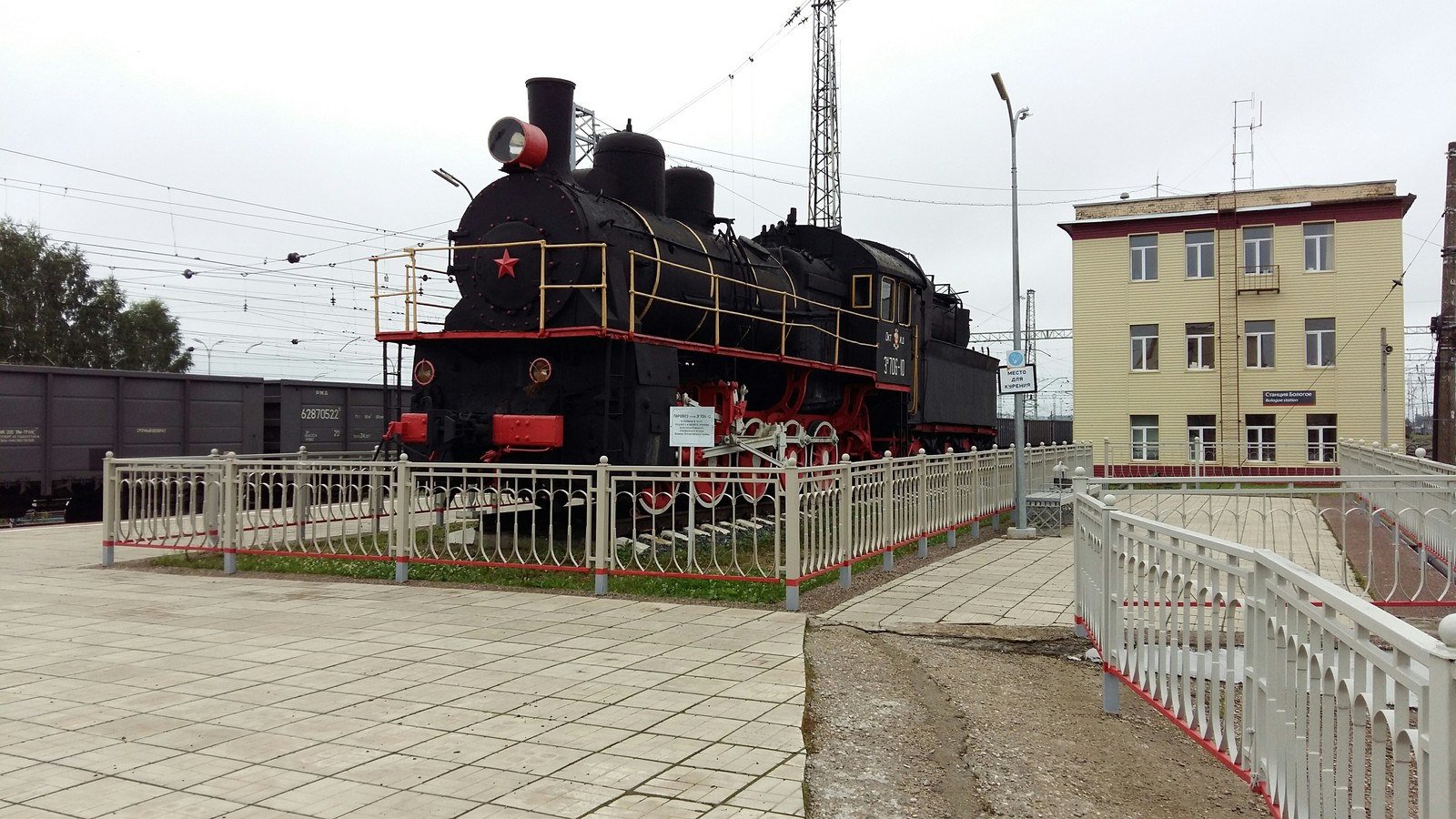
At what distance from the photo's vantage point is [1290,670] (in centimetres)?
309

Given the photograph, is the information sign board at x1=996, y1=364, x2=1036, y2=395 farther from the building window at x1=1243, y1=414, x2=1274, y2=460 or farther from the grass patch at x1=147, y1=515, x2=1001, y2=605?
the building window at x1=1243, y1=414, x2=1274, y2=460

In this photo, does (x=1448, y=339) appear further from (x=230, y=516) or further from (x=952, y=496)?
(x=230, y=516)

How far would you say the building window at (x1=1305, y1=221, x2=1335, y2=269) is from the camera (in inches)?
1112

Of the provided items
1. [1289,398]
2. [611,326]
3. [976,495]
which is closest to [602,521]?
[611,326]

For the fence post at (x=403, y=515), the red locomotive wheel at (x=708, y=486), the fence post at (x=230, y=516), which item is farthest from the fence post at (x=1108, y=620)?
the fence post at (x=230, y=516)

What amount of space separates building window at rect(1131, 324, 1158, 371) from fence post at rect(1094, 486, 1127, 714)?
1063 inches

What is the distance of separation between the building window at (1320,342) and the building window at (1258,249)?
2.10 m

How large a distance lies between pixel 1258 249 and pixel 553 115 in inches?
981

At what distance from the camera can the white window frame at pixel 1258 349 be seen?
1139 inches

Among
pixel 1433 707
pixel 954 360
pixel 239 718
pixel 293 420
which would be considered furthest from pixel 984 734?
pixel 293 420

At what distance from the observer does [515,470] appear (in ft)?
31.4

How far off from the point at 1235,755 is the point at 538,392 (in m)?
8.32

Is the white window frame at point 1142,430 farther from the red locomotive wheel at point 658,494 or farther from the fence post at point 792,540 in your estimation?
the fence post at point 792,540

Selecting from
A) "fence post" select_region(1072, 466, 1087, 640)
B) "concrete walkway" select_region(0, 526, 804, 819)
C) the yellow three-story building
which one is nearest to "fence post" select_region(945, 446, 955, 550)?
"concrete walkway" select_region(0, 526, 804, 819)
